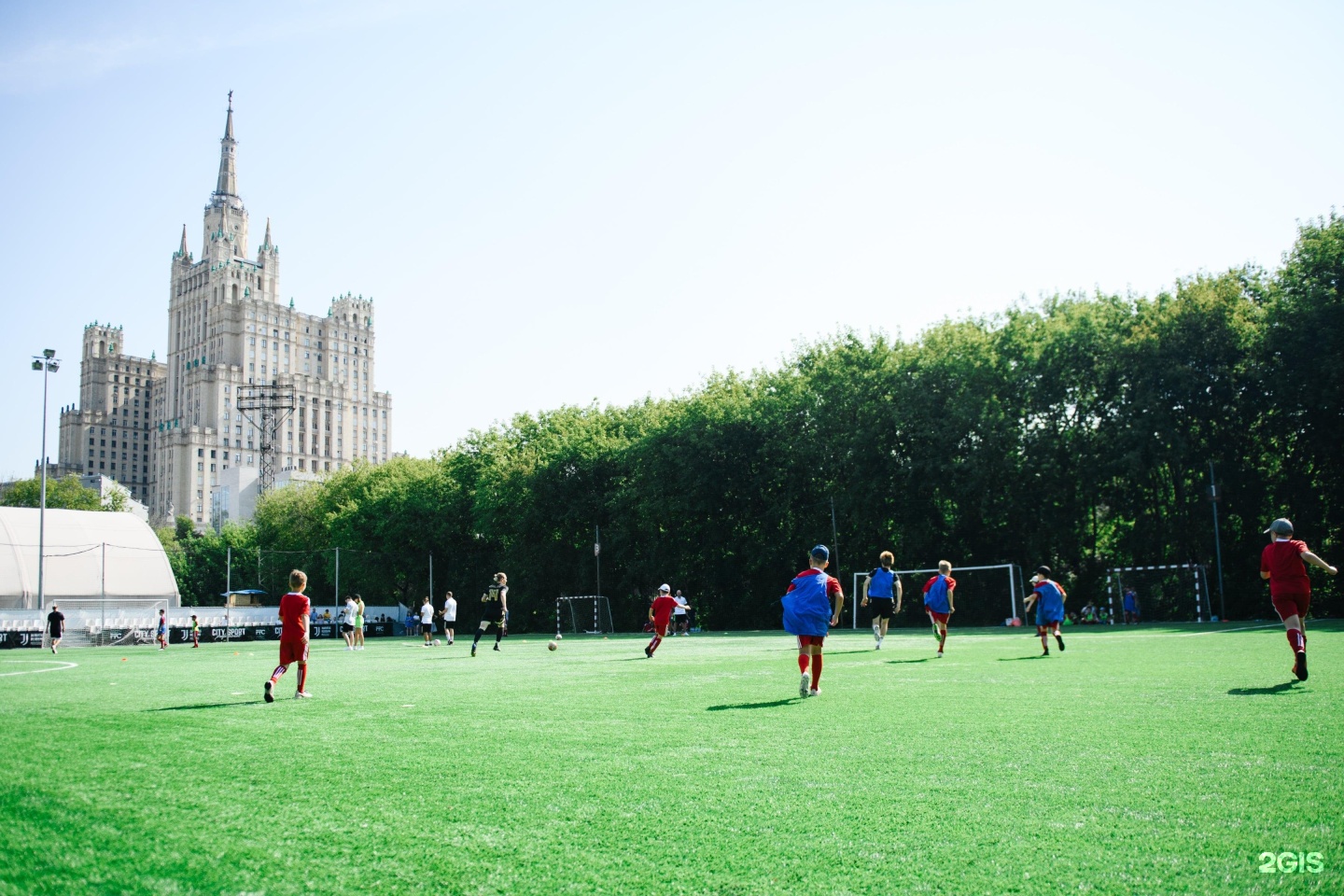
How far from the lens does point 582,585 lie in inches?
2298

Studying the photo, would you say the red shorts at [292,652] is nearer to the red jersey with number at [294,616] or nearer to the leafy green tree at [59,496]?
the red jersey with number at [294,616]

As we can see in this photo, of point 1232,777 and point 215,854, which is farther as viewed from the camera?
point 1232,777

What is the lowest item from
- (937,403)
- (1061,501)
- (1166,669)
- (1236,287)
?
(1166,669)

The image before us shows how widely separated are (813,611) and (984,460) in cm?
3187

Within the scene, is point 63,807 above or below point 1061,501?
below

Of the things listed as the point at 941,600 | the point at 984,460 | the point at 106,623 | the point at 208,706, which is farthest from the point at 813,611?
the point at 106,623

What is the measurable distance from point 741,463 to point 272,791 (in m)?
45.9

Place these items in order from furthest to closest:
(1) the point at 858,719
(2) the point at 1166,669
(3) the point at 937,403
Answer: (3) the point at 937,403, (2) the point at 1166,669, (1) the point at 858,719

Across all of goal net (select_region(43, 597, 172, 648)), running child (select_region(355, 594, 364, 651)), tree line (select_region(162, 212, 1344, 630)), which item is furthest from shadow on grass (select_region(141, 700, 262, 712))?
goal net (select_region(43, 597, 172, 648))

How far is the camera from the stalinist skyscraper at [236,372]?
178 meters

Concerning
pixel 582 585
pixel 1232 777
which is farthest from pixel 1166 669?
pixel 582 585

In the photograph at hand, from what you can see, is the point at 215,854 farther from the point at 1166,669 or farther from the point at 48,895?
the point at 1166,669

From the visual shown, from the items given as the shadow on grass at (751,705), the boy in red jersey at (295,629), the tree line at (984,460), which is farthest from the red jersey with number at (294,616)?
the tree line at (984,460)

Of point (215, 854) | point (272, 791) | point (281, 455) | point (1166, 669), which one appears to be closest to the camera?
point (215, 854)
